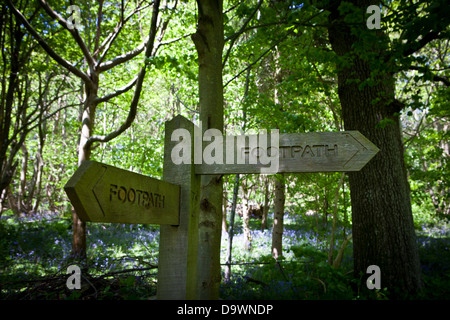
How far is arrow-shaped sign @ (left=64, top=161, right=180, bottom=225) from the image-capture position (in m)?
1.35

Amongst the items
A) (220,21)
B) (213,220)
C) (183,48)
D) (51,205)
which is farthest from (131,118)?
(51,205)

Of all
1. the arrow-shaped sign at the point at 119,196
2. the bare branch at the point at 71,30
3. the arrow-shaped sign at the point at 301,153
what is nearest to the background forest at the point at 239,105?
the bare branch at the point at 71,30

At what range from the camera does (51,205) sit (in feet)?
69.8

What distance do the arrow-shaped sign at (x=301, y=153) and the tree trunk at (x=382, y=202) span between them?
2.26 m

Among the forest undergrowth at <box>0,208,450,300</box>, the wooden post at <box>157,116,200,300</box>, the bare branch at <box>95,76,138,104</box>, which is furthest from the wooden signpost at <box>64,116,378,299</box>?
the bare branch at <box>95,76,138,104</box>

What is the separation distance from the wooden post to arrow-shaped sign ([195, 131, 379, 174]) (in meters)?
0.16

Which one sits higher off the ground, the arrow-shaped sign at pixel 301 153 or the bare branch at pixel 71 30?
the bare branch at pixel 71 30

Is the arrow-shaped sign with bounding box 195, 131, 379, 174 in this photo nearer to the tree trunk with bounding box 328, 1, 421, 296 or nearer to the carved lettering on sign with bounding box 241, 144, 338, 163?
the carved lettering on sign with bounding box 241, 144, 338, 163

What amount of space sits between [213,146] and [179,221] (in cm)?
60

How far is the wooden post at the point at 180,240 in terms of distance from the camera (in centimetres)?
210

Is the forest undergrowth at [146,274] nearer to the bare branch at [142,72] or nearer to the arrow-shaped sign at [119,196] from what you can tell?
the arrow-shaped sign at [119,196]

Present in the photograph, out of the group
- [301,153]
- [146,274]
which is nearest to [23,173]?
[146,274]

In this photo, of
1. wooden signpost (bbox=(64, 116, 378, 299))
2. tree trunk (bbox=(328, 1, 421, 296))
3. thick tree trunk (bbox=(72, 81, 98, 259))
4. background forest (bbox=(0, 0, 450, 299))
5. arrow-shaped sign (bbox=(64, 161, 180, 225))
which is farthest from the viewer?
thick tree trunk (bbox=(72, 81, 98, 259))
